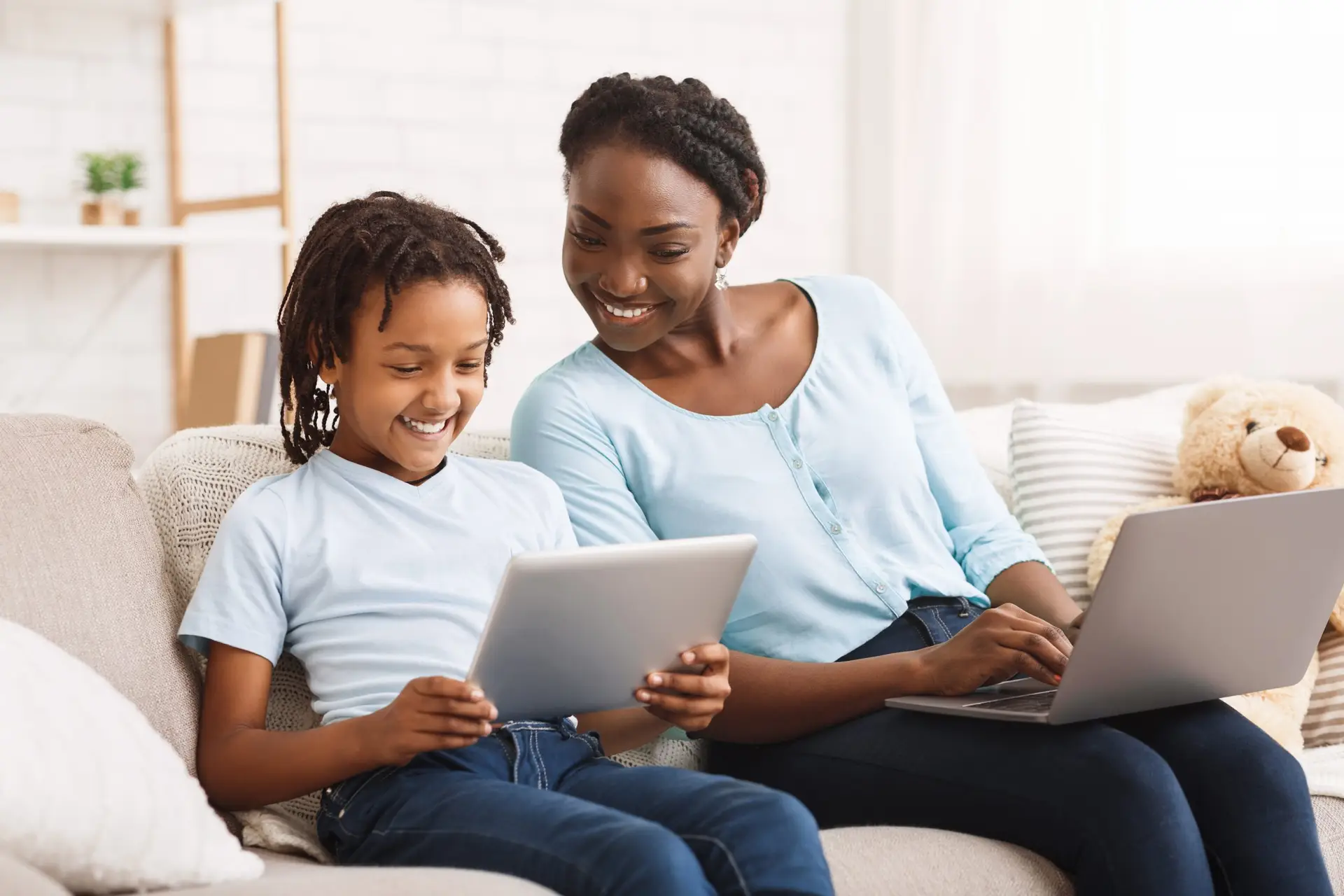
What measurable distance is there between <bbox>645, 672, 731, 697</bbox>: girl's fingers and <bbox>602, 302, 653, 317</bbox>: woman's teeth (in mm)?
437

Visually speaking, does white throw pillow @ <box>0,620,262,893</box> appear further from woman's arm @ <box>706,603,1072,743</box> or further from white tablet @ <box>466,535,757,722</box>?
woman's arm @ <box>706,603,1072,743</box>

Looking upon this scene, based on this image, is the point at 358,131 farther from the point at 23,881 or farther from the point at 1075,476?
the point at 23,881

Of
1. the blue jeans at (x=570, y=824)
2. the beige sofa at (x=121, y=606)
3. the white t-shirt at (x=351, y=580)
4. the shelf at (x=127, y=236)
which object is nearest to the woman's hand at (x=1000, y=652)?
the beige sofa at (x=121, y=606)

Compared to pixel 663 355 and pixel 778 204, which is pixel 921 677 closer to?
pixel 663 355

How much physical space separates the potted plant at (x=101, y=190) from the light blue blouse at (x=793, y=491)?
4.52 ft

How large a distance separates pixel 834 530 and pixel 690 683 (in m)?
0.36

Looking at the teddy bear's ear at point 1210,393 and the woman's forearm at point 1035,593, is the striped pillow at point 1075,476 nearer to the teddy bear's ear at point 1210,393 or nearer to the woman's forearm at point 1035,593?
the teddy bear's ear at point 1210,393

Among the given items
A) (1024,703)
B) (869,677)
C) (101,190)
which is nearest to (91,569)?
(869,677)

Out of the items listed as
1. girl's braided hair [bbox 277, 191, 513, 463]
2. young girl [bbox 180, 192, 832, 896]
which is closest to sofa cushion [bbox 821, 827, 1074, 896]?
young girl [bbox 180, 192, 832, 896]

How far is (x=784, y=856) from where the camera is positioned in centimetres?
104


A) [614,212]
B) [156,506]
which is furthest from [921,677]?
[156,506]

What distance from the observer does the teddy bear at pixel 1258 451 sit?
66.2 inches

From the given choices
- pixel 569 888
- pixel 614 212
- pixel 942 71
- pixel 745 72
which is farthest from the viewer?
pixel 745 72

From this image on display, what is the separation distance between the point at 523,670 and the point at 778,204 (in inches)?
95.0
